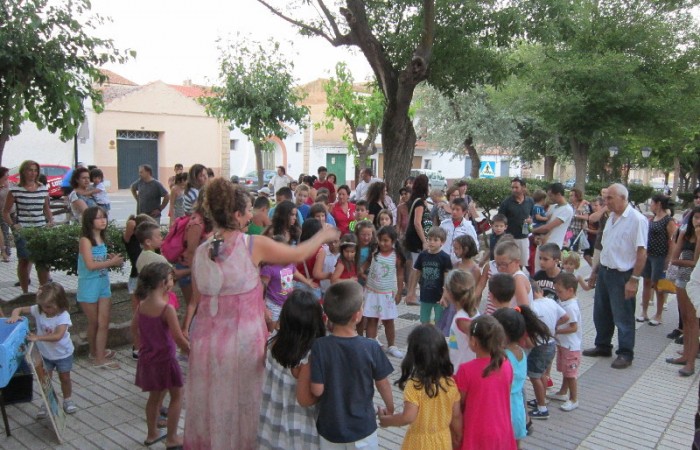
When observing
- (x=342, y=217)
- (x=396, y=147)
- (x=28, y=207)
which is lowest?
(x=342, y=217)

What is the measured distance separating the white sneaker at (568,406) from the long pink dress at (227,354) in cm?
307

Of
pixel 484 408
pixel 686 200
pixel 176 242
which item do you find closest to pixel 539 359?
pixel 484 408

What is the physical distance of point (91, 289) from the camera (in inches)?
213

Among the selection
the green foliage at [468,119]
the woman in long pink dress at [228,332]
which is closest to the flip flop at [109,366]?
the woman in long pink dress at [228,332]

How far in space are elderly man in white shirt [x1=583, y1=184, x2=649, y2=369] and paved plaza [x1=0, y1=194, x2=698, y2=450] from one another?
353 mm

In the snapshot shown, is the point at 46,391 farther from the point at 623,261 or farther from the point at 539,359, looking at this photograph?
the point at 623,261

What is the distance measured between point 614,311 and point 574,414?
1.75 metres

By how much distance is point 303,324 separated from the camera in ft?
9.90

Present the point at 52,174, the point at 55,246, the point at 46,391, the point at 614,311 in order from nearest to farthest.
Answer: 1. the point at 46,391
2. the point at 614,311
3. the point at 55,246
4. the point at 52,174

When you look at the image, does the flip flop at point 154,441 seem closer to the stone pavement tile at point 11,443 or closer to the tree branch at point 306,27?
the stone pavement tile at point 11,443

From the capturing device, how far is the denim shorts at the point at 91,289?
17.7ft

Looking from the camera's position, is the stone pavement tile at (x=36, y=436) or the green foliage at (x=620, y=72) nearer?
the stone pavement tile at (x=36, y=436)

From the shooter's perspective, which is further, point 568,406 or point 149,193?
point 149,193

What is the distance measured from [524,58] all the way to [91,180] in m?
17.5
